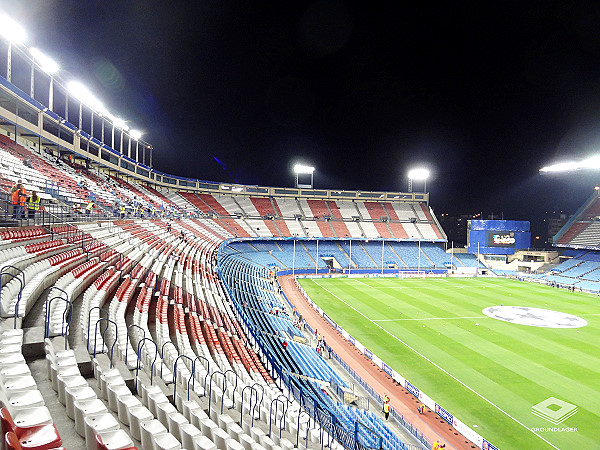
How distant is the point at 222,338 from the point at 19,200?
8374 mm

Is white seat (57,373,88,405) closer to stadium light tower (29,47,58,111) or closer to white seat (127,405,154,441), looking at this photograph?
white seat (127,405,154,441)

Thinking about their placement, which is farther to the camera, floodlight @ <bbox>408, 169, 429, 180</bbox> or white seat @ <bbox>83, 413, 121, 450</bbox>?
floodlight @ <bbox>408, 169, 429, 180</bbox>

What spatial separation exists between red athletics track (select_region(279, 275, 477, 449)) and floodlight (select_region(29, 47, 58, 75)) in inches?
1111

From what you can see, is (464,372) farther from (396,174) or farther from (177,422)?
(396,174)

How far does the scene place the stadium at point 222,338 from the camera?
5012mm

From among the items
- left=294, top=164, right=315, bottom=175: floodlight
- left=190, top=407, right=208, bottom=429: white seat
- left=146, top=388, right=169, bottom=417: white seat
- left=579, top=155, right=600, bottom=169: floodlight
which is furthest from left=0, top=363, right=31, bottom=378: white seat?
left=579, top=155, right=600, bottom=169: floodlight

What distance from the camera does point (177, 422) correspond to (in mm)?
4594

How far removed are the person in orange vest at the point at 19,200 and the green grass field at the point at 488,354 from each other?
17662 mm

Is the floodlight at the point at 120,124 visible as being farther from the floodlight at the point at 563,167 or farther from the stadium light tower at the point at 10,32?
the floodlight at the point at 563,167

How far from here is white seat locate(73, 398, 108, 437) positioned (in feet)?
12.5

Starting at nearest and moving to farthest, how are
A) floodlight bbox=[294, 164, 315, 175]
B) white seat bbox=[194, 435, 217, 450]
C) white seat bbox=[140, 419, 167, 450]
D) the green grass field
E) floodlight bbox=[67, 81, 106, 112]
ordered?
1. white seat bbox=[140, 419, 167, 450]
2. white seat bbox=[194, 435, 217, 450]
3. the green grass field
4. floodlight bbox=[67, 81, 106, 112]
5. floodlight bbox=[294, 164, 315, 175]

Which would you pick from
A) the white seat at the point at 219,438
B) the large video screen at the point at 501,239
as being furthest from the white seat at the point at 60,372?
the large video screen at the point at 501,239

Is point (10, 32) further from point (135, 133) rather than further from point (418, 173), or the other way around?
point (418, 173)

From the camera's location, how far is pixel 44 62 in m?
26.7
